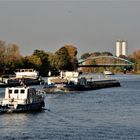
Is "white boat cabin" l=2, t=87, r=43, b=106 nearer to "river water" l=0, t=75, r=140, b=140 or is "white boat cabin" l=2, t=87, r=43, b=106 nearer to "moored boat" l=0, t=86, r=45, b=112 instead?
"moored boat" l=0, t=86, r=45, b=112

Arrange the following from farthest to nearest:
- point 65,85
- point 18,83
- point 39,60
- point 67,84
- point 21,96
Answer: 1. point 39,60
2. point 18,83
3. point 67,84
4. point 65,85
5. point 21,96

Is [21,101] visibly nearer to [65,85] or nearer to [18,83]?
[65,85]

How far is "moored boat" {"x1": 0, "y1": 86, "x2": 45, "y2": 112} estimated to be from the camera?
4875 centimetres

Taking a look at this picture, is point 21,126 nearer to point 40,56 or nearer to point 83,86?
point 83,86

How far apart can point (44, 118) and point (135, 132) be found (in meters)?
9.08

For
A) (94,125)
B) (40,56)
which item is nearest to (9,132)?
(94,125)

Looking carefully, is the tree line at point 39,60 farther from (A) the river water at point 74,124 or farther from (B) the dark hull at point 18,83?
(A) the river water at point 74,124

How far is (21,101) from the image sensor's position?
Result: 49.2 meters

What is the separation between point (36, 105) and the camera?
51.2 metres

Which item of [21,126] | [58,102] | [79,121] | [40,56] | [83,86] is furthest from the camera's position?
[40,56]

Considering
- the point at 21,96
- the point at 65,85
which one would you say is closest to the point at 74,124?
the point at 21,96

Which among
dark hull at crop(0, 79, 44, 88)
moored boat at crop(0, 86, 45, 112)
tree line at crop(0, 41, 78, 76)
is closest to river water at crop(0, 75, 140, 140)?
moored boat at crop(0, 86, 45, 112)

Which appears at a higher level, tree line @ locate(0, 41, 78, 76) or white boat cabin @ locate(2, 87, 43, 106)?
tree line @ locate(0, 41, 78, 76)

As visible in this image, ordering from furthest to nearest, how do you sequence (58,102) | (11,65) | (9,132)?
(11,65) < (58,102) < (9,132)
